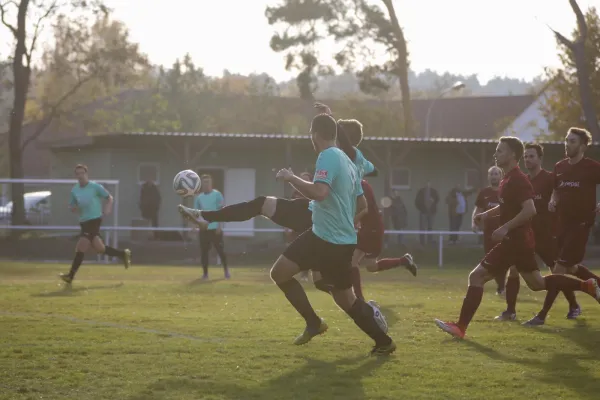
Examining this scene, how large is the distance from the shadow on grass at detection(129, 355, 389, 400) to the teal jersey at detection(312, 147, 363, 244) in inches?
40.6

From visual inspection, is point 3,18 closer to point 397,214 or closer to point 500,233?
point 397,214

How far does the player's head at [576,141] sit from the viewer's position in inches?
446

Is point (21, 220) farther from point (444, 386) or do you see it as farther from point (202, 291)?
point (444, 386)

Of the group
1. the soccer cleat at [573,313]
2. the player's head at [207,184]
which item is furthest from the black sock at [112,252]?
the soccer cleat at [573,313]

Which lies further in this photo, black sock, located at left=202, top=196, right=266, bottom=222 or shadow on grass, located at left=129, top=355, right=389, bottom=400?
black sock, located at left=202, top=196, right=266, bottom=222

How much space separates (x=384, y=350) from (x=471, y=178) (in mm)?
31324

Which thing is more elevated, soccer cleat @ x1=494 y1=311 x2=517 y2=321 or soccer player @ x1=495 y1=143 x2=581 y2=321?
soccer player @ x1=495 y1=143 x2=581 y2=321

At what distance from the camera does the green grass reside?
286 inches

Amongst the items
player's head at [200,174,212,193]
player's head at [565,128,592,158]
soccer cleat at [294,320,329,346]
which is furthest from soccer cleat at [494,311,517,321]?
player's head at [200,174,212,193]

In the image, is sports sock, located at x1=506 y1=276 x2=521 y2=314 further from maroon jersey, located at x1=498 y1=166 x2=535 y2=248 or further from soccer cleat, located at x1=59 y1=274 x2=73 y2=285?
soccer cleat, located at x1=59 y1=274 x2=73 y2=285

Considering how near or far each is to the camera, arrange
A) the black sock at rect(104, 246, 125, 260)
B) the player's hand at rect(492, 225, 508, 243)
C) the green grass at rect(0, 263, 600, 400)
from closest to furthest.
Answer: the green grass at rect(0, 263, 600, 400) < the player's hand at rect(492, 225, 508, 243) < the black sock at rect(104, 246, 125, 260)

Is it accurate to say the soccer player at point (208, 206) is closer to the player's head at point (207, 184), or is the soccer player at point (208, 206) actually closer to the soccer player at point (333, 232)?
the player's head at point (207, 184)

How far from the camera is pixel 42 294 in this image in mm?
15234

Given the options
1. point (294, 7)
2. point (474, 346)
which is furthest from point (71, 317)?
point (294, 7)
